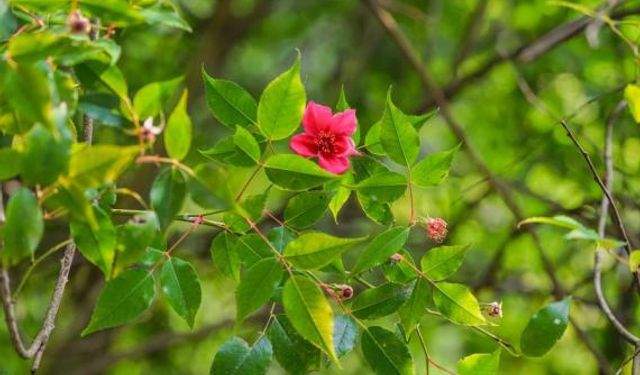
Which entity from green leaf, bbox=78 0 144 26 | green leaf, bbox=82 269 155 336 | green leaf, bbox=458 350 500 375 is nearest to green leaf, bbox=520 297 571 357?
green leaf, bbox=458 350 500 375

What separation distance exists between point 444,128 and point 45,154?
248 cm

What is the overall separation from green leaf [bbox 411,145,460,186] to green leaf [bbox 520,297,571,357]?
17 cm

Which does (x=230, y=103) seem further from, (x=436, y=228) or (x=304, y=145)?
(x=436, y=228)

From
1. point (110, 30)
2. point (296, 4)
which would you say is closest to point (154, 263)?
point (110, 30)

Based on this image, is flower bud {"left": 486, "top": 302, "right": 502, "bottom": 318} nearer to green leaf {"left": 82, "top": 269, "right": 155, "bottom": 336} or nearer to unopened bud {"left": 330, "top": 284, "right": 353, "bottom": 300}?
unopened bud {"left": 330, "top": 284, "right": 353, "bottom": 300}

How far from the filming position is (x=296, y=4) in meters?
3.04

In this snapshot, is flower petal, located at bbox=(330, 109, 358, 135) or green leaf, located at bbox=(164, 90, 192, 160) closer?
green leaf, located at bbox=(164, 90, 192, 160)

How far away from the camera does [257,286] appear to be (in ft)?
2.69

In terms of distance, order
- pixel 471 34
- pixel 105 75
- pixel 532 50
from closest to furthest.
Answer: pixel 105 75 → pixel 532 50 → pixel 471 34

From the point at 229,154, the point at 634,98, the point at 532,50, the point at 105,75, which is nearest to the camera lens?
the point at 105,75

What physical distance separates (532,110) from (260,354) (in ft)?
6.46

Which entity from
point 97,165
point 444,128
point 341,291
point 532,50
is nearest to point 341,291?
point 341,291

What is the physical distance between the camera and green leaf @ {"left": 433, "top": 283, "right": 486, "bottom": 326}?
917 millimetres

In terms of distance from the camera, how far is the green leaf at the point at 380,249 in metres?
0.87
